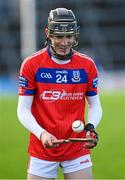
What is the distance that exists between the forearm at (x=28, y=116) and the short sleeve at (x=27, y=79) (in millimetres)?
68

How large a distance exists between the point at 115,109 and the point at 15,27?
379 inches

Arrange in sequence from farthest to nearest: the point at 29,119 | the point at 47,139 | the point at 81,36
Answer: the point at 81,36 → the point at 29,119 → the point at 47,139

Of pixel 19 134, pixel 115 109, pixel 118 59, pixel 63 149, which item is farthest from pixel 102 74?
pixel 63 149

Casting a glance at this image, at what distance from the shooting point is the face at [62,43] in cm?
669

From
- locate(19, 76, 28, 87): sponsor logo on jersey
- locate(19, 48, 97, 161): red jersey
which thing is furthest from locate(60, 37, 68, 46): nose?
locate(19, 76, 28, 87): sponsor logo on jersey

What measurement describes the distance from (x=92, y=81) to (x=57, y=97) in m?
0.35

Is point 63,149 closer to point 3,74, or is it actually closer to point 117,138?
point 117,138

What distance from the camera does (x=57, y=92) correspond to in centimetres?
682

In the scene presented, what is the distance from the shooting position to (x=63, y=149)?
22.5 feet

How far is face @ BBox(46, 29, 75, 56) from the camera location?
669 cm

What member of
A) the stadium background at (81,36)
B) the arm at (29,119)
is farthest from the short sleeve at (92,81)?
the stadium background at (81,36)

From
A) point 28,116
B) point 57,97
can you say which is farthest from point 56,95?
point 28,116

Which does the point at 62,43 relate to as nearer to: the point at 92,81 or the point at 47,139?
the point at 92,81

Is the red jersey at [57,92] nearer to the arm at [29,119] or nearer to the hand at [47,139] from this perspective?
the arm at [29,119]
